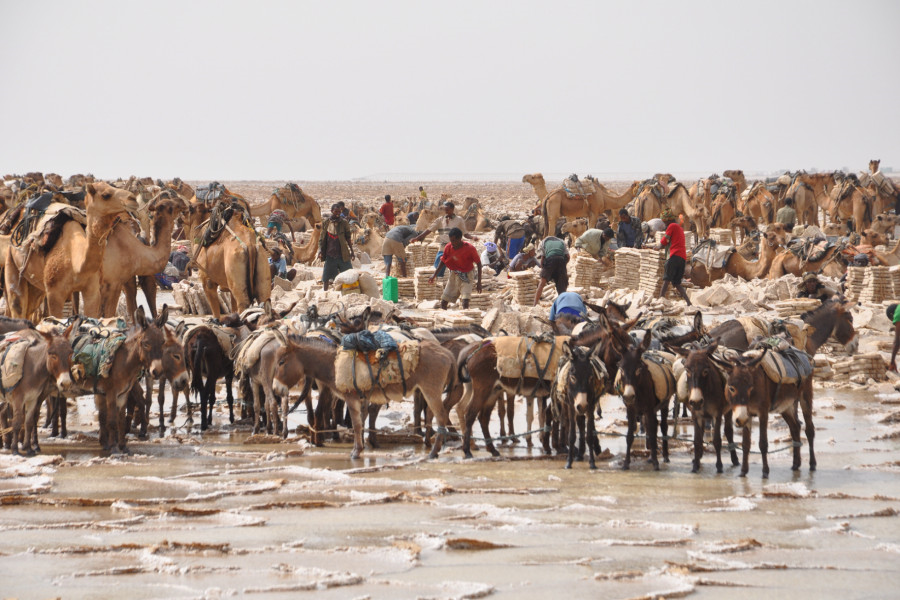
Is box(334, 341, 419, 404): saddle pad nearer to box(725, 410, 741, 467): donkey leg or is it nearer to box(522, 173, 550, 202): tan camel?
box(725, 410, 741, 467): donkey leg

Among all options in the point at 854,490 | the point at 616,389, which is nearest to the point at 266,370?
the point at 616,389

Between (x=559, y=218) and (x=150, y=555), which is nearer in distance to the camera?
(x=150, y=555)

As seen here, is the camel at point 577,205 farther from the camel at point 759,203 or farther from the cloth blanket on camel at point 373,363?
the cloth blanket on camel at point 373,363

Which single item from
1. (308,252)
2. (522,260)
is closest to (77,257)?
(522,260)

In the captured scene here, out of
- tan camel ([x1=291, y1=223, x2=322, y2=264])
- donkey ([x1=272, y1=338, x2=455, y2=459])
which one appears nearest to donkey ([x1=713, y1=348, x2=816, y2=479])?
donkey ([x1=272, y1=338, x2=455, y2=459])

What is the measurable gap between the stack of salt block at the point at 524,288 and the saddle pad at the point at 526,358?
960 centimetres

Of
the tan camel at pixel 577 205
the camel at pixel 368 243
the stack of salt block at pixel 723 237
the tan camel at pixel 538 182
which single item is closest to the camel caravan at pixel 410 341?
the tan camel at pixel 577 205

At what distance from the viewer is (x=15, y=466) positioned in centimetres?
1055

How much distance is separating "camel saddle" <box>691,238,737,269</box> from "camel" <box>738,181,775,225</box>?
14.4 meters

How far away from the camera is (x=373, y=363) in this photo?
1110 cm

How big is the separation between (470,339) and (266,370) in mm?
2228

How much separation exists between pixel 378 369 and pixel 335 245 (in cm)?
975

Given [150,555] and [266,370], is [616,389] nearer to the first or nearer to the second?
[266,370]

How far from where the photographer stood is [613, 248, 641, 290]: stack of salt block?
883 inches
